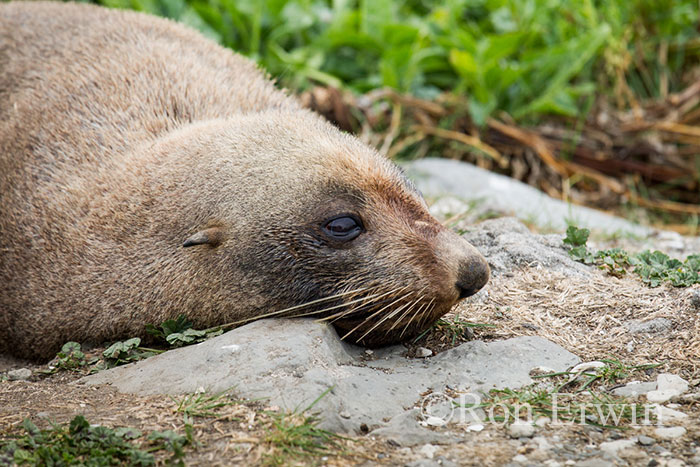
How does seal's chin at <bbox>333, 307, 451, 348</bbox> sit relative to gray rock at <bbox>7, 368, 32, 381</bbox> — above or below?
above

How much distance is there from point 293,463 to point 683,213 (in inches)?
251

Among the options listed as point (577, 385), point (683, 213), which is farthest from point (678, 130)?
point (577, 385)

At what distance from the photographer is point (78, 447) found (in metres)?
3.15

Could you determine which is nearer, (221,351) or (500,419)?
(500,419)

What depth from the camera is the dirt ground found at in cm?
311

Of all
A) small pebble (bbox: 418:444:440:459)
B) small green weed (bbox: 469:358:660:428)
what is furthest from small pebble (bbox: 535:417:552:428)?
small pebble (bbox: 418:444:440:459)

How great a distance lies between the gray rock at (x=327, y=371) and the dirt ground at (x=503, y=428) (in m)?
0.12

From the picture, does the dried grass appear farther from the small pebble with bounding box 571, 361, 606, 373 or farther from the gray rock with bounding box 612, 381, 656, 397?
the gray rock with bounding box 612, 381, 656, 397

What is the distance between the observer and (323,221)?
416 centimetres

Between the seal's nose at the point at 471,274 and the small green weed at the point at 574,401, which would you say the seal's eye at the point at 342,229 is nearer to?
the seal's nose at the point at 471,274

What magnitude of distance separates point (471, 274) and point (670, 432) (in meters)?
1.16

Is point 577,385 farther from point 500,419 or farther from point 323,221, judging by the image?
point 323,221

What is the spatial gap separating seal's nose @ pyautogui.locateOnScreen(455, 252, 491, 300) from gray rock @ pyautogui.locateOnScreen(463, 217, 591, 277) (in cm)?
91

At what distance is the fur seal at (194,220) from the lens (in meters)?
4.12
